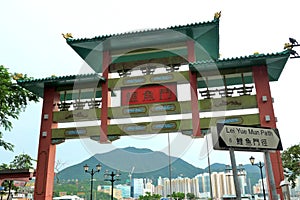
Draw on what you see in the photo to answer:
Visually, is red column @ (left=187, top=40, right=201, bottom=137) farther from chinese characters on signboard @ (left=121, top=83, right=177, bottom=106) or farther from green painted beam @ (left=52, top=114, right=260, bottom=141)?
chinese characters on signboard @ (left=121, top=83, right=177, bottom=106)

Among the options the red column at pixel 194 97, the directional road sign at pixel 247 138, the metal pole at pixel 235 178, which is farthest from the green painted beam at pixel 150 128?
the metal pole at pixel 235 178

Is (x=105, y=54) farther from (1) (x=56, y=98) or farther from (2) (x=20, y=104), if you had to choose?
(2) (x=20, y=104)

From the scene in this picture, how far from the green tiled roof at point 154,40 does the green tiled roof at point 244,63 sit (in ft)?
4.30

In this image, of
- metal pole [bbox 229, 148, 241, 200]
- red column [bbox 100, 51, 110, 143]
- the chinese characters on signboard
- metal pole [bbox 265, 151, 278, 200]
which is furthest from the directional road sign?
red column [bbox 100, 51, 110, 143]

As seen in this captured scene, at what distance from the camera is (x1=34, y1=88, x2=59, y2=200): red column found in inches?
343

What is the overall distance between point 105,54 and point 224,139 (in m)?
7.17

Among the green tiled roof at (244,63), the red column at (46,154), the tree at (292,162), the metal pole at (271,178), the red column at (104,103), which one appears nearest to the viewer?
the metal pole at (271,178)

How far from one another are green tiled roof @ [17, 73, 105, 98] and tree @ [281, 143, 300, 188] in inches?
549

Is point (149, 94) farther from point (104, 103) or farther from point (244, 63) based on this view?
point (244, 63)

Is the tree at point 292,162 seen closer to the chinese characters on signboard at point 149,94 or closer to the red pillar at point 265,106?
the red pillar at point 265,106

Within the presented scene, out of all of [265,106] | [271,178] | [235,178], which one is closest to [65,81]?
[265,106]

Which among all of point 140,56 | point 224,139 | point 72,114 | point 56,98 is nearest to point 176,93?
point 140,56

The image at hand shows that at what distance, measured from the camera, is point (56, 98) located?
992 cm

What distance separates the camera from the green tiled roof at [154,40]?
30.5ft
